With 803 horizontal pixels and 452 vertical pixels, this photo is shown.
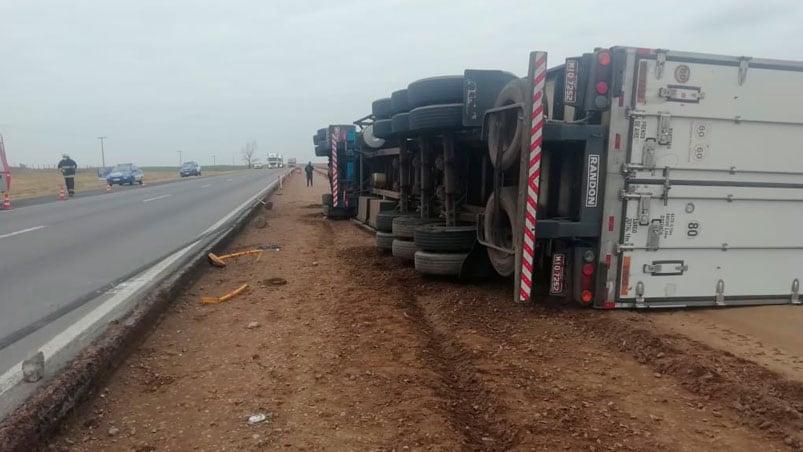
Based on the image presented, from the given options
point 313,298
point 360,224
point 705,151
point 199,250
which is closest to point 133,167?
point 360,224

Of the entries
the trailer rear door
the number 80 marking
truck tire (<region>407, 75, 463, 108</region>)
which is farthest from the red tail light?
truck tire (<region>407, 75, 463, 108</region>)

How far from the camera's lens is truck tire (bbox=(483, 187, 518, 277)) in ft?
17.6

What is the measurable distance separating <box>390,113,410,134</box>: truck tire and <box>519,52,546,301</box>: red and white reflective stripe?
2.64 metres

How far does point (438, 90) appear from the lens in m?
6.25

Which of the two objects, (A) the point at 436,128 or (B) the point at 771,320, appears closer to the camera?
(B) the point at 771,320

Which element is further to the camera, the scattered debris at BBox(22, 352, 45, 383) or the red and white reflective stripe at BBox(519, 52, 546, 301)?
the red and white reflective stripe at BBox(519, 52, 546, 301)

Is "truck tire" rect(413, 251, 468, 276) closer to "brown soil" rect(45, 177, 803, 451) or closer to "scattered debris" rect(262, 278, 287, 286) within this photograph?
"brown soil" rect(45, 177, 803, 451)

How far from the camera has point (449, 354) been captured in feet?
13.7

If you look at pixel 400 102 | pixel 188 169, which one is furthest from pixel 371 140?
pixel 188 169

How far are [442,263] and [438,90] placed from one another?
6.56 feet

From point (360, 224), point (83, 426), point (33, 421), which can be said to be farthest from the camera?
point (360, 224)

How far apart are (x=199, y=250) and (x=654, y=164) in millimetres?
6406

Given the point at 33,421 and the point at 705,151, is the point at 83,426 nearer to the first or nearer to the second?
the point at 33,421

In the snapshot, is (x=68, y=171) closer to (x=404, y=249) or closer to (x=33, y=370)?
(x=404, y=249)
